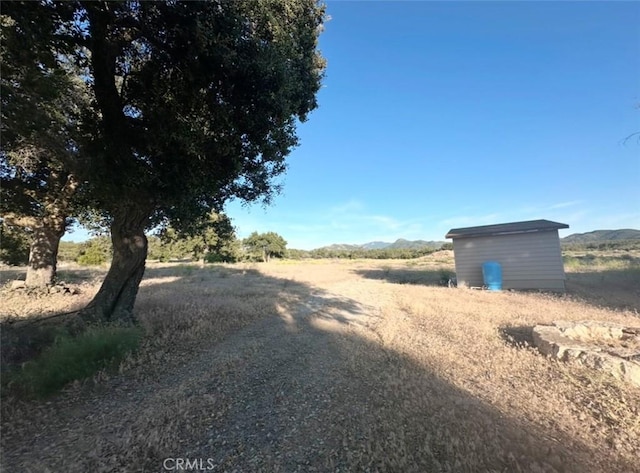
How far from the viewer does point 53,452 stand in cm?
313

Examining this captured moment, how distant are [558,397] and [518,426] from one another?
4.72 feet

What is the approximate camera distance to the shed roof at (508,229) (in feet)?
50.0

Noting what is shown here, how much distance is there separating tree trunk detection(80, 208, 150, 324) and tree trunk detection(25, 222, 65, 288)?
685 cm

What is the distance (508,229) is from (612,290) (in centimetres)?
508

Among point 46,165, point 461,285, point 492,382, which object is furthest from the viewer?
point 461,285

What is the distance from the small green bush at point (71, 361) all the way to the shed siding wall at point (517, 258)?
17.1m

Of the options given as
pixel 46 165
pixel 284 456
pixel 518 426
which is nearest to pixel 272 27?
pixel 284 456

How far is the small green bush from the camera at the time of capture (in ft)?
13.8

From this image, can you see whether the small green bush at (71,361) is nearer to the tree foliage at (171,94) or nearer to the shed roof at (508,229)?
the tree foliage at (171,94)

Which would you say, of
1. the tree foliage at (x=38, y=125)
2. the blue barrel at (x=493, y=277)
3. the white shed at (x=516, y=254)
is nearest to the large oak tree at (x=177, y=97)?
the tree foliage at (x=38, y=125)

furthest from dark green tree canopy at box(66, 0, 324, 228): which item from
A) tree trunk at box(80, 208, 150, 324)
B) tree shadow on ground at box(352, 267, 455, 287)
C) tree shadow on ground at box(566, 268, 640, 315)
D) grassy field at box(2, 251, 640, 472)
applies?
tree shadow on ground at box(352, 267, 455, 287)

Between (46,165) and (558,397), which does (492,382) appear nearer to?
(558,397)

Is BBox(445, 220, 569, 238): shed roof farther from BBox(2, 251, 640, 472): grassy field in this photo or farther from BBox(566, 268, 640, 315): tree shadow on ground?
BBox(2, 251, 640, 472): grassy field

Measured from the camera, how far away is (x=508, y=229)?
16.7m
